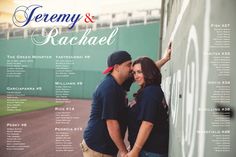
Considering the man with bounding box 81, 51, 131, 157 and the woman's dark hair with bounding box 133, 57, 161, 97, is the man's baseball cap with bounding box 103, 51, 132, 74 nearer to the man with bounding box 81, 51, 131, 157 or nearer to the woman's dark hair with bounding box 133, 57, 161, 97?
the man with bounding box 81, 51, 131, 157

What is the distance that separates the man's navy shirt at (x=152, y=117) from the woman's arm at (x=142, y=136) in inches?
1.3

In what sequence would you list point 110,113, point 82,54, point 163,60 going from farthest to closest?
point 82,54
point 163,60
point 110,113

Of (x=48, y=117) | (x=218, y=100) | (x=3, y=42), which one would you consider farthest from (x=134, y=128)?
(x=3, y=42)

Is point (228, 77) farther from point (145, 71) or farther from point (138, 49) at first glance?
point (138, 49)

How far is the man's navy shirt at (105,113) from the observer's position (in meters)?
2.40

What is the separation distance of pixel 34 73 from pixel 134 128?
63.8 ft

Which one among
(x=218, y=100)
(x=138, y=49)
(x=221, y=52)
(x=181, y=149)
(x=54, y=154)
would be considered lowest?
(x=54, y=154)

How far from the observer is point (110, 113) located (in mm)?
2391

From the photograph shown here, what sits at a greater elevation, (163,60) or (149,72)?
(163,60)

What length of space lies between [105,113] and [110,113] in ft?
0.12

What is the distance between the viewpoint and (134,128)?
236cm

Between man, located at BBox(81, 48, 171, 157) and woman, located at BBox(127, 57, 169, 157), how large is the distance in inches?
4.2

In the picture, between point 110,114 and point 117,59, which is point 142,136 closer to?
point 110,114

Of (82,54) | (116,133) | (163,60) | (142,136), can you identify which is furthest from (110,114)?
(82,54)
